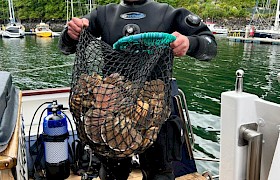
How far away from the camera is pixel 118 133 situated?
1151 millimetres

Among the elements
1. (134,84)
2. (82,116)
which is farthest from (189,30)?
(82,116)

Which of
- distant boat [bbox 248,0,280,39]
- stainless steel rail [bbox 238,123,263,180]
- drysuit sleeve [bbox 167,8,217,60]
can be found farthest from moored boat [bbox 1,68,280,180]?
distant boat [bbox 248,0,280,39]

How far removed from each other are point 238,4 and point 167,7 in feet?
195

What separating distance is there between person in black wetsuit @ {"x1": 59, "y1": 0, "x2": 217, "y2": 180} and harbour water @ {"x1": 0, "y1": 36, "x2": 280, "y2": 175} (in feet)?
9.83

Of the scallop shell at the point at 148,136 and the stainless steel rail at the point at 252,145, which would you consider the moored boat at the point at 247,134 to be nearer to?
the stainless steel rail at the point at 252,145

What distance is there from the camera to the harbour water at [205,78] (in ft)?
26.5

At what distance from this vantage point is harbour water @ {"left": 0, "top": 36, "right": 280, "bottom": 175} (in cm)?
807

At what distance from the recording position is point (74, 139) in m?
2.73

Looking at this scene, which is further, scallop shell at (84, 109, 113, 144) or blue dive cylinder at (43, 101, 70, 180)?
blue dive cylinder at (43, 101, 70, 180)

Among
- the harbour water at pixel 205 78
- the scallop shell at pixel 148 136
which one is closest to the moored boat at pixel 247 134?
the scallop shell at pixel 148 136

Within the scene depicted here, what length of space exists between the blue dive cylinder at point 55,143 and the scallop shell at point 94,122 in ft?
4.07

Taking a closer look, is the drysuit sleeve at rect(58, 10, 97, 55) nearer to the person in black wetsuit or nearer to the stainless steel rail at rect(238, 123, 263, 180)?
the person in black wetsuit

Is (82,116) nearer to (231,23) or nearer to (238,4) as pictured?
(231,23)

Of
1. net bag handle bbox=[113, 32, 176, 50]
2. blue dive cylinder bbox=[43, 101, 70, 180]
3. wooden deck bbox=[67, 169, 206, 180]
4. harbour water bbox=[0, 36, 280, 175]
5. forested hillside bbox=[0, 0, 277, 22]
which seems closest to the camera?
net bag handle bbox=[113, 32, 176, 50]
